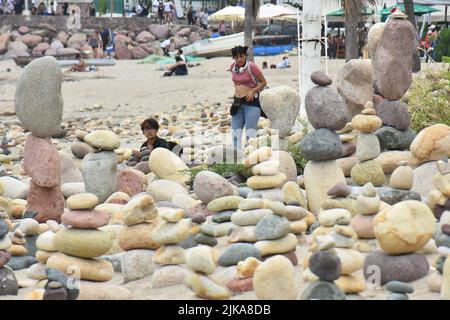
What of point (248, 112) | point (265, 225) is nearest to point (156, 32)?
point (248, 112)

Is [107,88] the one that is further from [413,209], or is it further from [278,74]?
[413,209]

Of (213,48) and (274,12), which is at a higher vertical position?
(274,12)

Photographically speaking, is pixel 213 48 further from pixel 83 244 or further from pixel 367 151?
pixel 83 244

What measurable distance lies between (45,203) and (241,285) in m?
3.42

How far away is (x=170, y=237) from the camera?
6.96 metres

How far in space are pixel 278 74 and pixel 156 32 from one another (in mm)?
15386

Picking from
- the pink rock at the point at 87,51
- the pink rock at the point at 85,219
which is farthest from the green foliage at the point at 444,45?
the pink rock at the point at 85,219

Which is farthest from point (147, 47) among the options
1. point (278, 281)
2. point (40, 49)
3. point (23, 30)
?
point (278, 281)

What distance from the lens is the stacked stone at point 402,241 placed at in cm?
647

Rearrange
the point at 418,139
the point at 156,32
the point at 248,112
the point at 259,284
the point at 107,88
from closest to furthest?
1. the point at 259,284
2. the point at 418,139
3. the point at 248,112
4. the point at 107,88
5. the point at 156,32

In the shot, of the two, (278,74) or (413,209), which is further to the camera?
(278,74)

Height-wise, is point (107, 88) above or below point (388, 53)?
below

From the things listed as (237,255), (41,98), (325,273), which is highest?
(41,98)
